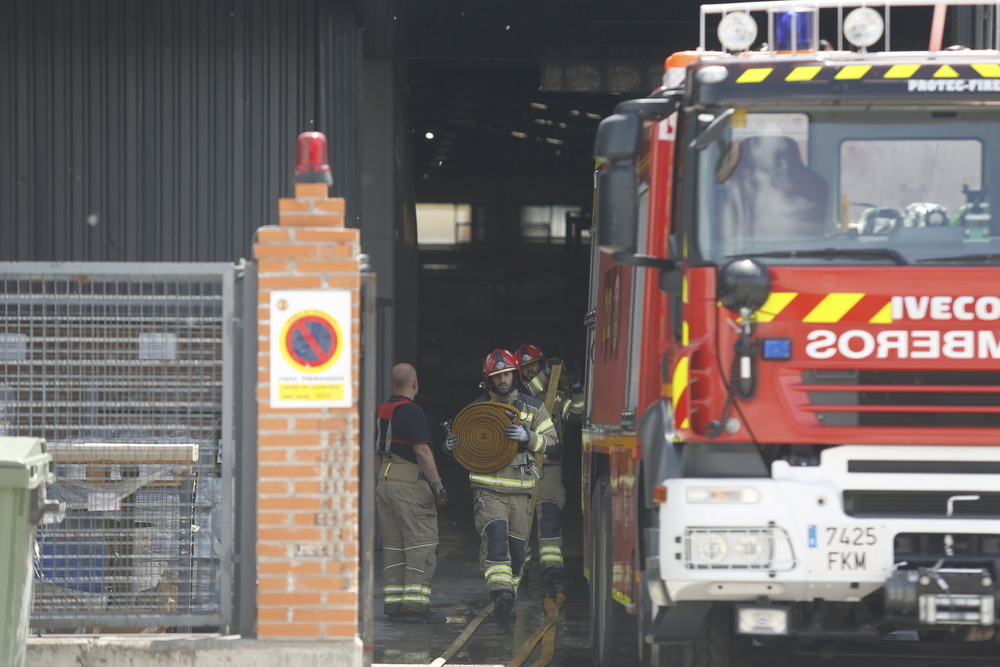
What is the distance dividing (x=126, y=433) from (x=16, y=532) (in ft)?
2.95

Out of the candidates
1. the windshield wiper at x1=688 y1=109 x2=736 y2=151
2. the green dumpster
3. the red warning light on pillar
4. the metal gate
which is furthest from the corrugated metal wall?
the windshield wiper at x1=688 y1=109 x2=736 y2=151

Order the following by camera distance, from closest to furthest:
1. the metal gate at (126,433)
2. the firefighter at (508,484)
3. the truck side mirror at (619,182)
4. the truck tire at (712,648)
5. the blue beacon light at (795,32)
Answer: the truck side mirror at (619,182) < the metal gate at (126,433) < the blue beacon light at (795,32) < the truck tire at (712,648) < the firefighter at (508,484)

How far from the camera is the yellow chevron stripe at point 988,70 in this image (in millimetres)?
5809

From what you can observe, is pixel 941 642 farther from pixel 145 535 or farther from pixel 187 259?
pixel 187 259

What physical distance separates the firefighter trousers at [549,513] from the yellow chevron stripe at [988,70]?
5827 mm

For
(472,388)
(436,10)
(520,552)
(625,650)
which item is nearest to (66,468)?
(625,650)

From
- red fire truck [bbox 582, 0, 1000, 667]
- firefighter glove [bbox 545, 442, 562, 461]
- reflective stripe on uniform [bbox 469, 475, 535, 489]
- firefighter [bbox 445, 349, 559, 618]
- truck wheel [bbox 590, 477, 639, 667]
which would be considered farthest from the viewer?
firefighter glove [bbox 545, 442, 562, 461]

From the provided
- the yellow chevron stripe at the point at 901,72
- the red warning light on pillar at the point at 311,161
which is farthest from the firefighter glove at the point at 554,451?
the yellow chevron stripe at the point at 901,72

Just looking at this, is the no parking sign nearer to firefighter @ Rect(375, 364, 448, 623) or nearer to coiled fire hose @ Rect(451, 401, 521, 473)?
firefighter @ Rect(375, 364, 448, 623)

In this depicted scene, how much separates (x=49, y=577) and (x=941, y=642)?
412 cm

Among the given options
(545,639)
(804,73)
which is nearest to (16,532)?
(804,73)

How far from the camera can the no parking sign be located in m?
5.96

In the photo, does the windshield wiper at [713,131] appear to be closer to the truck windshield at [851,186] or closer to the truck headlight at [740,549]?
the truck windshield at [851,186]

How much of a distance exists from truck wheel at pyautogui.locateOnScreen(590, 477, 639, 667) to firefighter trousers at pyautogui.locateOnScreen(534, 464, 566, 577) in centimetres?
295
